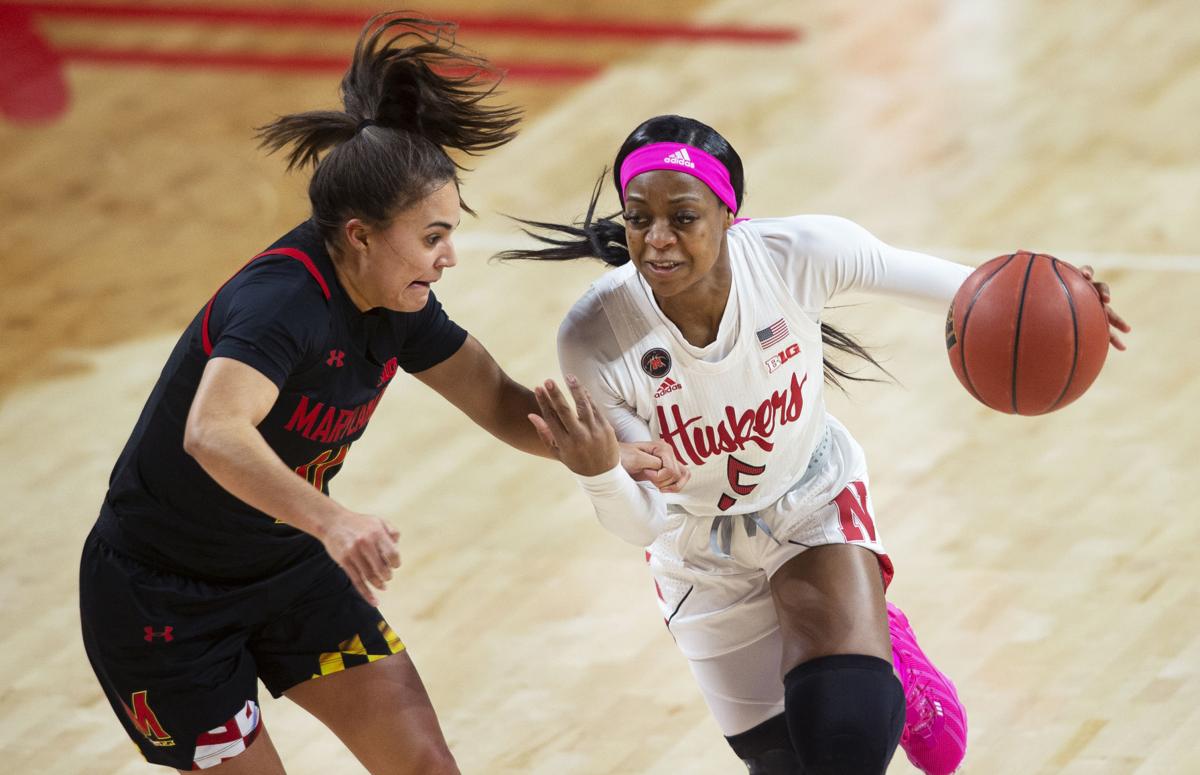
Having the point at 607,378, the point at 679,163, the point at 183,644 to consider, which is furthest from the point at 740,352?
the point at 183,644

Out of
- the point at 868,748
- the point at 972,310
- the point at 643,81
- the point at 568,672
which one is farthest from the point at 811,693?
the point at 643,81

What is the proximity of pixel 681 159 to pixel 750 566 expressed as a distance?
943 millimetres

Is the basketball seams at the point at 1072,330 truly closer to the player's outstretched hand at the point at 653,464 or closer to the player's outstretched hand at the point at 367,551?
the player's outstretched hand at the point at 653,464

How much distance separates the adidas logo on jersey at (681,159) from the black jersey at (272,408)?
0.58 m

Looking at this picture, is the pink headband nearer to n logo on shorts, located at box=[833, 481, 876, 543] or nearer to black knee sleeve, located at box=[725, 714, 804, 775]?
n logo on shorts, located at box=[833, 481, 876, 543]

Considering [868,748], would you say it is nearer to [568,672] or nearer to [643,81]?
[568,672]

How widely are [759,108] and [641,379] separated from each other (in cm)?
524

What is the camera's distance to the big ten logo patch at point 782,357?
359cm

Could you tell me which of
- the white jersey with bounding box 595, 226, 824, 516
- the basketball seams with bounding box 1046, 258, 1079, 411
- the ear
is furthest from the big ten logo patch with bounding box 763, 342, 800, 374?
the ear

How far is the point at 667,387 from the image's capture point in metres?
A: 3.58

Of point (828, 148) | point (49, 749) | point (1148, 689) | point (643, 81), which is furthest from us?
point (643, 81)

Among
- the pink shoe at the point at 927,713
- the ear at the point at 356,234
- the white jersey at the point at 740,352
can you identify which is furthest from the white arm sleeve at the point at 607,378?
the pink shoe at the point at 927,713

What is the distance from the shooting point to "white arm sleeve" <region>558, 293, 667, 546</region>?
3.49 meters

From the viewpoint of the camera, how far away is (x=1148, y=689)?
431 centimetres
